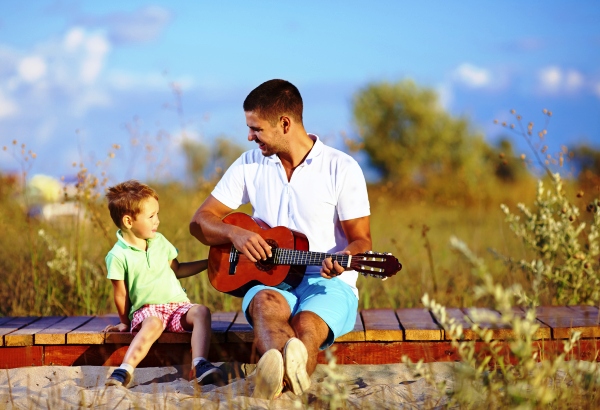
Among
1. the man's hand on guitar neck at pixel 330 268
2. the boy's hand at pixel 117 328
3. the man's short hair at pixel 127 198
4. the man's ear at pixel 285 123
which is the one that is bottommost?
the boy's hand at pixel 117 328

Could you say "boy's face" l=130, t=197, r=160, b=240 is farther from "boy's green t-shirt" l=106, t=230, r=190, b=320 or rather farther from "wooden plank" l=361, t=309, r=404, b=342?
"wooden plank" l=361, t=309, r=404, b=342

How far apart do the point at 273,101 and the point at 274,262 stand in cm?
88

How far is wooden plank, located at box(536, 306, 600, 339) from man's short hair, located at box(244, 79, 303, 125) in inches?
67.8

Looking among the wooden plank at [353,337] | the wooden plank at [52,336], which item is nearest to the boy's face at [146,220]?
the wooden plank at [52,336]

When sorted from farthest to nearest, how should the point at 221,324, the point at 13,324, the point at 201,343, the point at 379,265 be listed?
the point at 13,324 < the point at 221,324 < the point at 201,343 < the point at 379,265

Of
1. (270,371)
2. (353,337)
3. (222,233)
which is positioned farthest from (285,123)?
(270,371)

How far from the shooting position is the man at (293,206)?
3.85 meters

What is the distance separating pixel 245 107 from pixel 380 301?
2.58 m

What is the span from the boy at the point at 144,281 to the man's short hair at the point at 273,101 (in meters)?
0.74

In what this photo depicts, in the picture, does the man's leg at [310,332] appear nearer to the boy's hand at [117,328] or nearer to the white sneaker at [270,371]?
the white sneaker at [270,371]

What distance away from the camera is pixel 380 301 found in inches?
245

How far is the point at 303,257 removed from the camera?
3918 mm

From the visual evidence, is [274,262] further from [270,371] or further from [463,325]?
[463,325]

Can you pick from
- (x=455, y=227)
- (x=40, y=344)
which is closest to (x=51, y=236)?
(x=40, y=344)
